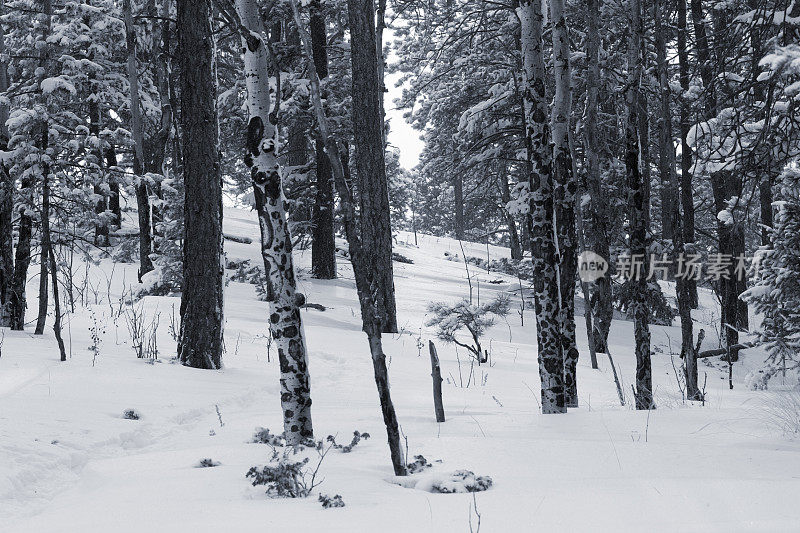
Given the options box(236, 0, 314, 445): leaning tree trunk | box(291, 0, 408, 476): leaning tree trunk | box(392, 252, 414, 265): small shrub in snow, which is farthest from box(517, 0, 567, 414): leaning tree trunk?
box(392, 252, 414, 265): small shrub in snow

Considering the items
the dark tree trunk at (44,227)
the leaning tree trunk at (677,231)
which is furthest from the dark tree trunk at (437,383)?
the dark tree trunk at (44,227)

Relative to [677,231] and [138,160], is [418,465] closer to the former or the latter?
[677,231]

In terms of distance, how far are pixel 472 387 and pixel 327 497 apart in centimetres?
505

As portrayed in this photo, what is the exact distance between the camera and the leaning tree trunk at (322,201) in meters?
16.4

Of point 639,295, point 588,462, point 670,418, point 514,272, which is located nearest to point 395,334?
point 639,295

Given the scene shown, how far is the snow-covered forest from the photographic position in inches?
144

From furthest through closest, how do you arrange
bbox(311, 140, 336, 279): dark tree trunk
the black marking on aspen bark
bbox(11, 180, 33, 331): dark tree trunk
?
bbox(311, 140, 336, 279): dark tree trunk < bbox(11, 180, 33, 331): dark tree trunk < the black marking on aspen bark

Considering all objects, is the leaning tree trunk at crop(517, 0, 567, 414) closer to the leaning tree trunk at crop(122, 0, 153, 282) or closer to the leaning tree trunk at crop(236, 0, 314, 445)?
the leaning tree trunk at crop(236, 0, 314, 445)

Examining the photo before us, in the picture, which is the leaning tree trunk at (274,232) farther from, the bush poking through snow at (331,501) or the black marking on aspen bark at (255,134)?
the bush poking through snow at (331,501)

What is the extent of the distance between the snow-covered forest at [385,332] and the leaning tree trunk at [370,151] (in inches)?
1.5

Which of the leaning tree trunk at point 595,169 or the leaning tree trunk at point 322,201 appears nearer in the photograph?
the leaning tree trunk at point 595,169

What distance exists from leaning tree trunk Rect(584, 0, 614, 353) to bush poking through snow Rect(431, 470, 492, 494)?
465 cm

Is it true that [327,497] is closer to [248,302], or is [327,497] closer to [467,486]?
[467,486]

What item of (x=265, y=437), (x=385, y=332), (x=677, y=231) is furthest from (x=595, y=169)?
(x=265, y=437)
